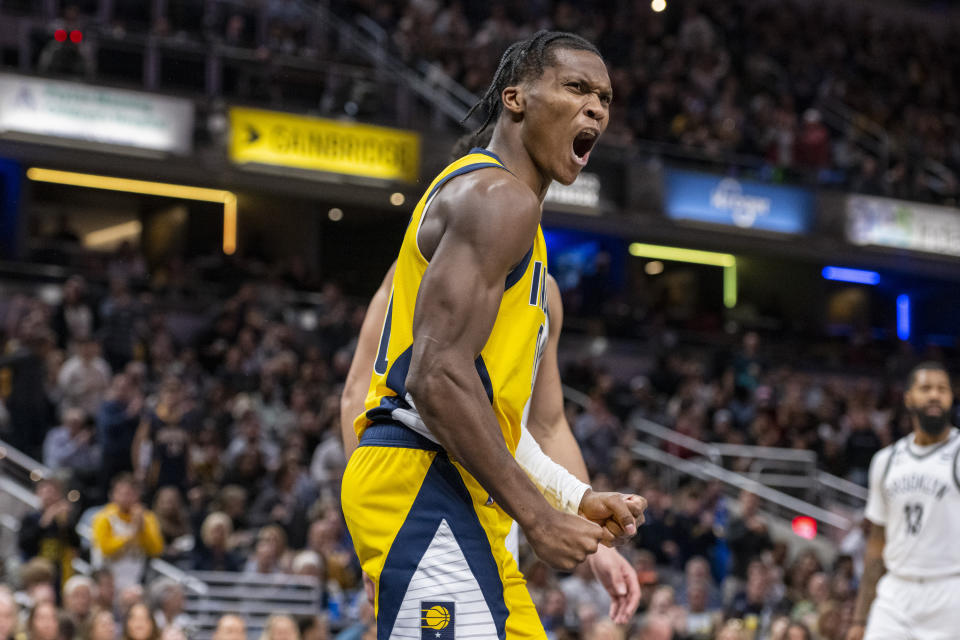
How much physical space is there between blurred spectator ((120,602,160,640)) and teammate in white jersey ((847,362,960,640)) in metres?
4.68

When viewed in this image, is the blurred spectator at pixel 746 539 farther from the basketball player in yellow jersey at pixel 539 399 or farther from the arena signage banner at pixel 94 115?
the basketball player in yellow jersey at pixel 539 399

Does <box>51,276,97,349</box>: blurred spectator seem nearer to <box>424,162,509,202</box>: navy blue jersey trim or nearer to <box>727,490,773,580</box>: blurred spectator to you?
<box>727,490,773,580</box>: blurred spectator

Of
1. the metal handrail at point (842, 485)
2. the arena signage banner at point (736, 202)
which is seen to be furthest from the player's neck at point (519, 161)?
the arena signage banner at point (736, 202)

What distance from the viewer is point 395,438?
3.15 m

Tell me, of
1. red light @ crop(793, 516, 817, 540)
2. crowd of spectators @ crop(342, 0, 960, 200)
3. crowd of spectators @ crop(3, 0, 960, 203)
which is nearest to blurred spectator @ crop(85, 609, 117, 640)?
red light @ crop(793, 516, 817, 540)

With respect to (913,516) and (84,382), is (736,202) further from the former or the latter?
→ (913,516)

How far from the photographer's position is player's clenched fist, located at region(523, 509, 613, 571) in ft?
9.36

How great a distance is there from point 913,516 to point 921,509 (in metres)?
0.06

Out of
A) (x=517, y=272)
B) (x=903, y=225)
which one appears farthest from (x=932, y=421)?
(x=903, y=225)

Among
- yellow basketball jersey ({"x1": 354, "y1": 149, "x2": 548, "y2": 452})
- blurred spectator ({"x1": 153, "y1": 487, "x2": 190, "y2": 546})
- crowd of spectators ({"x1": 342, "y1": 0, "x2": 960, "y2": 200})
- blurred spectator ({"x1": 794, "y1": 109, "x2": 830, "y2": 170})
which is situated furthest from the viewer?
blurred spectator ({"x1": 794, "y1": 109, "x2": 830, "y2": 170})

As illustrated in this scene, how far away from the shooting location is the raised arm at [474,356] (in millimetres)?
2883

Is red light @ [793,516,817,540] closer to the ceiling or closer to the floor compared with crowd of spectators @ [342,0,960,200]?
closer to the floor

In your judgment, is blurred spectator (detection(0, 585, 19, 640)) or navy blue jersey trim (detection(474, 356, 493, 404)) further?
blurred spectator (detection(0, 585, 19, 640))

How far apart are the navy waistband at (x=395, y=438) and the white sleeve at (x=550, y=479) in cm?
26
